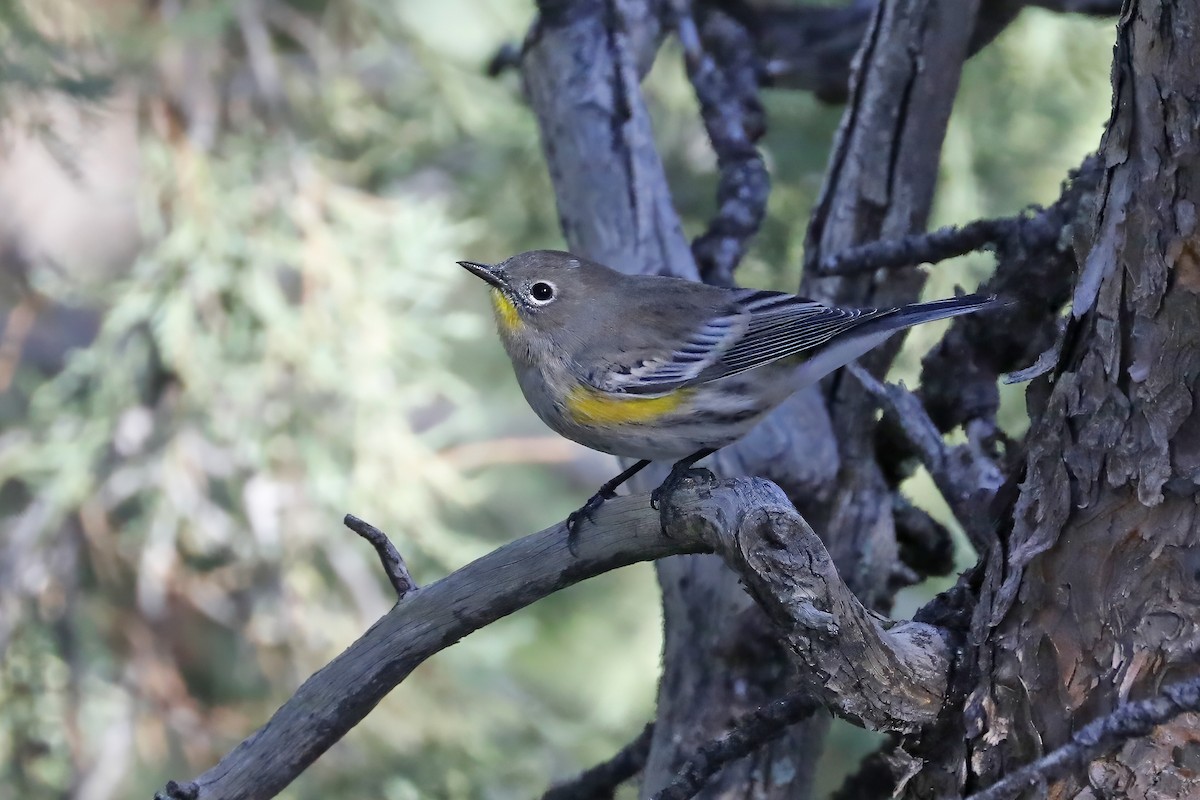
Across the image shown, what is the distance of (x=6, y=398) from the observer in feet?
15.7

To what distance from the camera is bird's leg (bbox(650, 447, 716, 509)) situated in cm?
186

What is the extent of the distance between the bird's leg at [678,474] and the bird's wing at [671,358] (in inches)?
5.8

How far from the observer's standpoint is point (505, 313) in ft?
9.05

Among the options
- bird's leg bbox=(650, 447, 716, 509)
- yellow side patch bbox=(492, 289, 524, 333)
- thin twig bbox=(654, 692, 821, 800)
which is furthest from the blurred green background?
thin twig bbox=(654, 692, 821, 800)

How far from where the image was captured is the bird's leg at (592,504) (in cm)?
194

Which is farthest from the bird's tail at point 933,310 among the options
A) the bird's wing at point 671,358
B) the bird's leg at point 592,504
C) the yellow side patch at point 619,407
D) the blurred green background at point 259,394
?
the blurred green background at point 259,394

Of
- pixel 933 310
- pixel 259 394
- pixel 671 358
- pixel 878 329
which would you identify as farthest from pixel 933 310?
pixel 259 394

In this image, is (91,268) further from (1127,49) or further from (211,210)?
(1127,49)

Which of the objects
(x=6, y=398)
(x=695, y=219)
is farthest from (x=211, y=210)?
(x=695, y=219)

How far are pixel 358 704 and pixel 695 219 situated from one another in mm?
3286

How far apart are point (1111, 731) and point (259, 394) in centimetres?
316

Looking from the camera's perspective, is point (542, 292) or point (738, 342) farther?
point (542, 292)

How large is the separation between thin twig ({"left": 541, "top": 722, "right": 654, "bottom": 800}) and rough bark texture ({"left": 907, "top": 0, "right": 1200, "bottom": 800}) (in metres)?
1.08

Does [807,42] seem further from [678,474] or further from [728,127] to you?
[678,474]
